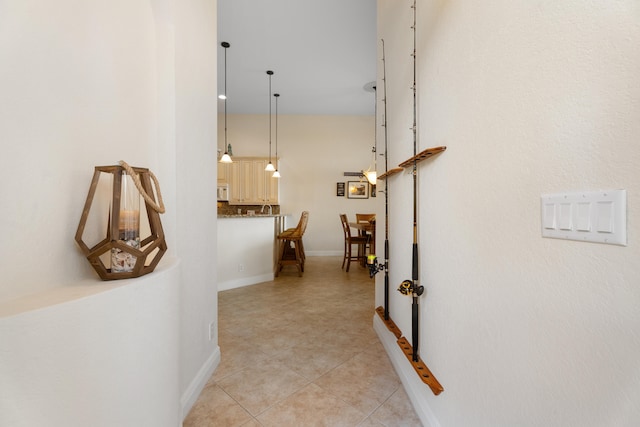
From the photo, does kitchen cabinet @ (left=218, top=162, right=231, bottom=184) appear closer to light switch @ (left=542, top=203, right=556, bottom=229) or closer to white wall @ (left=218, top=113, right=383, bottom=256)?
white wall @ (left=218, top=113, right=383, bottom=256)

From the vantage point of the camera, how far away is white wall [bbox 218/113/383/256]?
6.83 meters

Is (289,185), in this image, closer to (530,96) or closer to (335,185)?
(335,185)

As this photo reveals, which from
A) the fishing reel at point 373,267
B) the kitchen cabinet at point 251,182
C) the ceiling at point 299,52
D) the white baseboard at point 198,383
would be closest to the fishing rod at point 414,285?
the fishing reel at point 373,267

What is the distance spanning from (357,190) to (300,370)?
18.0 ft

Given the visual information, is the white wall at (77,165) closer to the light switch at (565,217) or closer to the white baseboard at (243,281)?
the light switch at (565,217)

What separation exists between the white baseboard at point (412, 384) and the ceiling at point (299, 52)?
12.5 ft

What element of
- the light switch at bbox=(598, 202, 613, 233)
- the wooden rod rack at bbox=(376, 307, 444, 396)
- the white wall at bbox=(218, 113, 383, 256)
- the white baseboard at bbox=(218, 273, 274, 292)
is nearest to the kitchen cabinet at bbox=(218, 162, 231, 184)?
the white wall at bbox=(218, 113, 383, 256)

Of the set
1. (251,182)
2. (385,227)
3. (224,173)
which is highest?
(224,173)

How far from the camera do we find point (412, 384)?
1569mm

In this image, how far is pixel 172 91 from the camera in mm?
1426

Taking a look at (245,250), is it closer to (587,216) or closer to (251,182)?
(251,182)

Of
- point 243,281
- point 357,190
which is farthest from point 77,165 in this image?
point 357,190

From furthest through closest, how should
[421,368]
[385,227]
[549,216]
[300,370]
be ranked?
[385,227] < [300,370] < [421,368] < [549,216]

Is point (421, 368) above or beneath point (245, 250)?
beneath
